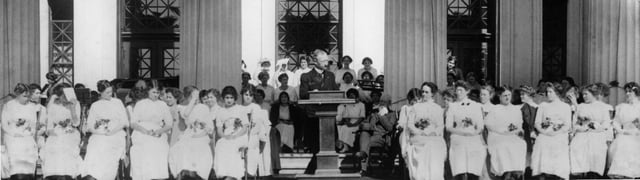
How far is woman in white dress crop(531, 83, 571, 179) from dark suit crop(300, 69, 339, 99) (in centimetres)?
420

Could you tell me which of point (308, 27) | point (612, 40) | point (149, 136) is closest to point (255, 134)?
point (149, 136)

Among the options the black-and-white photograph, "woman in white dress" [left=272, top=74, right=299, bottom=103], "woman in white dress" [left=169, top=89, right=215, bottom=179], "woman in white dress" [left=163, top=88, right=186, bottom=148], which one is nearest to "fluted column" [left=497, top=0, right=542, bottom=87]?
the black-and-white photograph

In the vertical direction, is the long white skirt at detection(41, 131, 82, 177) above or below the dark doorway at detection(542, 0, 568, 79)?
below

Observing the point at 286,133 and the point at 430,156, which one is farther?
the point at 286,133

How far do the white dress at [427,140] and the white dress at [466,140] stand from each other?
6.7 inches

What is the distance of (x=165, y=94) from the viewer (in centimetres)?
1841

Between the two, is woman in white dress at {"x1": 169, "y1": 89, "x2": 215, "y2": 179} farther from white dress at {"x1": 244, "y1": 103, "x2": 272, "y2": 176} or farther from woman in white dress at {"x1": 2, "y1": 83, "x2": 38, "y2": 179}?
woman in white dress at {"x1": 2, "y1": 83, "x2": 38, "y2": 179}

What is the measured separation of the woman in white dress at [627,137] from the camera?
18.2m

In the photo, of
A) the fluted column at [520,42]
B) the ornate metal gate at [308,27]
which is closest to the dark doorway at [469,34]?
the ornate metal gate at [308,27]

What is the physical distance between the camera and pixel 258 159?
18.0 m

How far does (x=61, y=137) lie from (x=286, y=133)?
4.65 meters

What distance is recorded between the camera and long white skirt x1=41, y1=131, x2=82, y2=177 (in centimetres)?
1764

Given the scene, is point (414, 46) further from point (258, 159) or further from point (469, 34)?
point (469, 34)

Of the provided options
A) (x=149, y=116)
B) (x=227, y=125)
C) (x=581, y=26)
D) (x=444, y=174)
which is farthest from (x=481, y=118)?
(x=581, y=26)
